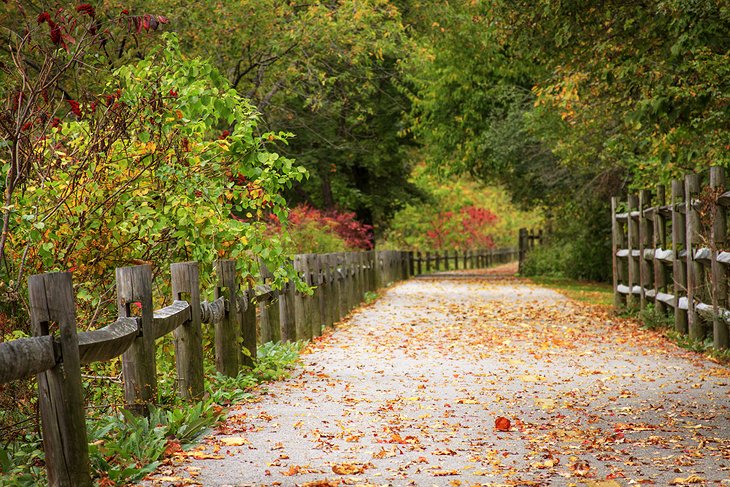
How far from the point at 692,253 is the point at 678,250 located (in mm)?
856

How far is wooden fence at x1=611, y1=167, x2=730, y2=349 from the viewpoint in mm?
11906

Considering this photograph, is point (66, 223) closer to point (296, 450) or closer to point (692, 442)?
point (296, 450)

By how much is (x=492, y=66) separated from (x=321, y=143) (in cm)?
659

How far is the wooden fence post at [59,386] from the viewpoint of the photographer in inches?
193

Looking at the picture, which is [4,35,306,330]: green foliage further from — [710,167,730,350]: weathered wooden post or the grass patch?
the grass patch

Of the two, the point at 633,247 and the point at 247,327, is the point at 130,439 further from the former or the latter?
the point at 633,247

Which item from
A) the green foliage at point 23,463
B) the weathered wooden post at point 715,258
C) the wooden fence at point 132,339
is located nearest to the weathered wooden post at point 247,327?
the wooden fence at point 132,339

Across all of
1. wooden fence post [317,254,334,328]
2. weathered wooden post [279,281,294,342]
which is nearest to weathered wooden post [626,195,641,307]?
wooden fence post [317,254,334,328]

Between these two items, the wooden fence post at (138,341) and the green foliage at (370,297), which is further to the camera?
the green foliage at (370,297)

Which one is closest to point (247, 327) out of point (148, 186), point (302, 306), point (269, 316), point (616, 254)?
point (269, 316)

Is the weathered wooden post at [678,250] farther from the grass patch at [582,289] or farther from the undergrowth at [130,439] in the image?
the grass patch at [582,289]

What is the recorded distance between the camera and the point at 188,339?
7875mm

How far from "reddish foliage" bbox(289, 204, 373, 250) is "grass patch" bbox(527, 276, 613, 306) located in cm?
587

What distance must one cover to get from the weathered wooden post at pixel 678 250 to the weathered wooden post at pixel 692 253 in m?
0.44
